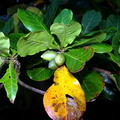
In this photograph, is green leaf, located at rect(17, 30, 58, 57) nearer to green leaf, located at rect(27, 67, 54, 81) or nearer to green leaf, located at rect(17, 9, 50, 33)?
green leaf, located at rect(17, 9, 50, 33)

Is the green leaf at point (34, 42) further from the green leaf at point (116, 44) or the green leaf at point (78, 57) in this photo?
the green leaf at point (116, 44)

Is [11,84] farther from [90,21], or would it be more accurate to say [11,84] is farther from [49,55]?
[90,21]

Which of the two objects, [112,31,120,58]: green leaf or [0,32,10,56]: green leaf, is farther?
[112,31,120,58]: green leaf

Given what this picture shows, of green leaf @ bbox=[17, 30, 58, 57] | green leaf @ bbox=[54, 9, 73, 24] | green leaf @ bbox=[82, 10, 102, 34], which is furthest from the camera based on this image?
green leaf @ bbox=[82, 10, 102, 34]

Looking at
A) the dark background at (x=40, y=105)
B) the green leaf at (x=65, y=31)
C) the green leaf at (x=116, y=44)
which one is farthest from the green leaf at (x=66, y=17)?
the dark background at (x=40, y=105)

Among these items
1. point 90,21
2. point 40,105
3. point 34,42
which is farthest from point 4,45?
point 40,105

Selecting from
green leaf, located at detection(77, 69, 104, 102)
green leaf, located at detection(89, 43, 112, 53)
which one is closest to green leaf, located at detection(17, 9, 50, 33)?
green leaf, located at detection(89, 43, 112, 53)
